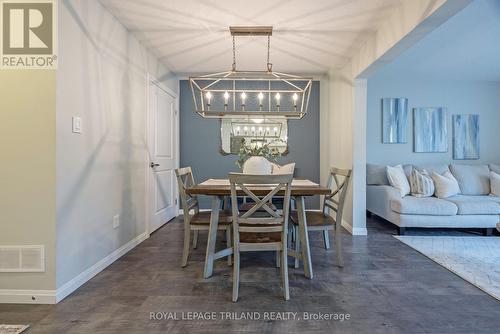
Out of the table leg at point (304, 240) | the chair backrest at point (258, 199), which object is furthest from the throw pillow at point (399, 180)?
the chair backrest at point (258, 199)

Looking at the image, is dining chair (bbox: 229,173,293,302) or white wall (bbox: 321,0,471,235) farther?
white wall (bbox: 321,0,471,235)

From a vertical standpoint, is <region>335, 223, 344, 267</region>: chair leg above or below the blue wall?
below

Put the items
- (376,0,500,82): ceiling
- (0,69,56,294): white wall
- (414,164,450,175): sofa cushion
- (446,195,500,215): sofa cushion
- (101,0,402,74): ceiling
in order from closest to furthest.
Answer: (0,69,56,294): white wall
(101,0,402,74): ceiling
(376,0,500,82): ceiling
(446,195,500,215): sofa cushion
(414,164,450,175): sofa cushion

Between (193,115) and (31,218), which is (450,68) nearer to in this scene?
(193,115)

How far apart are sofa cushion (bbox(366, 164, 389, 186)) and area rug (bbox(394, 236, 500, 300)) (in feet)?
3.78

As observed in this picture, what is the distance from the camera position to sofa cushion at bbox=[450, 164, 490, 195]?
440 cm

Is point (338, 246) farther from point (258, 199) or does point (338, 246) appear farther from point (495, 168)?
point (495, 168)

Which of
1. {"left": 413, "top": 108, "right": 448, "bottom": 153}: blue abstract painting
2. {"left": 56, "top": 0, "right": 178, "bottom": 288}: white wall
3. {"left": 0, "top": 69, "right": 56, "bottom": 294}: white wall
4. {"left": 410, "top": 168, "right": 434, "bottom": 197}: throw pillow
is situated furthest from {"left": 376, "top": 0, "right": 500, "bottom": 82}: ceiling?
{"left": 0, "top": 69, "right": 56, "bottom": 294}: white wall

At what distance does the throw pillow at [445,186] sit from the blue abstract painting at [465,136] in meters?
1.03

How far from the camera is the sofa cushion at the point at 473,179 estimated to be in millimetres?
4402

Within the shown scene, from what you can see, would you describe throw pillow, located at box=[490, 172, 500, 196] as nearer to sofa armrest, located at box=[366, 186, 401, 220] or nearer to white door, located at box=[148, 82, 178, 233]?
sofa armrest, located at box=[366, 186, 401, 220]

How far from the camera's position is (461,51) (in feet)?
12.0

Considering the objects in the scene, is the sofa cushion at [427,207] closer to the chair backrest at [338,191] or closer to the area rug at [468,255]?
the area rug at [468,255]

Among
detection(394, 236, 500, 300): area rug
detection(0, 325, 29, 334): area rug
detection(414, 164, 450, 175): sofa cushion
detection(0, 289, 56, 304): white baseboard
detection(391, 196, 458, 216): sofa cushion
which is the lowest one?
detection(0, 325, 29, 334): area rug
